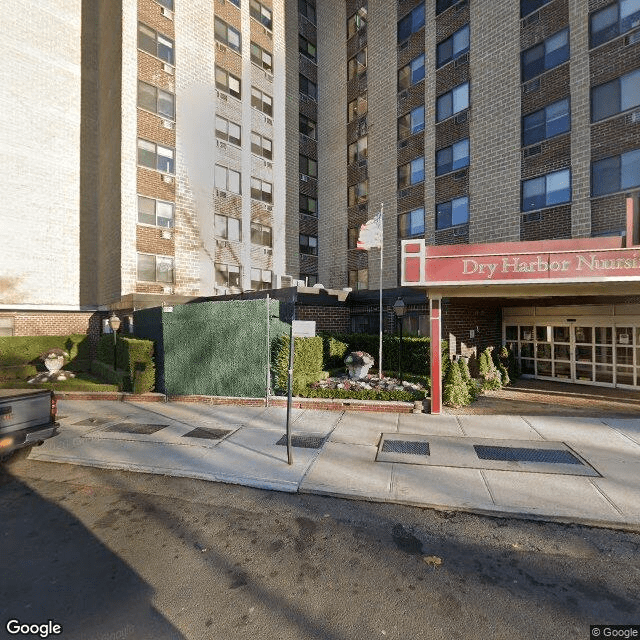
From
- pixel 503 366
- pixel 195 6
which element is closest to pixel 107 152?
pixel 195 6

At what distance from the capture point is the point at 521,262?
10.2 metres

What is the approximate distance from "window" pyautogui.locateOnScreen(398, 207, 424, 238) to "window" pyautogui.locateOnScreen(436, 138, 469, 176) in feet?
8.78

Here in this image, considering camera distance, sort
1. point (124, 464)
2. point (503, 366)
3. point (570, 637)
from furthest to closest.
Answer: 1. point (503, 366)
2. point (124, 464)
3. point (570, 637)

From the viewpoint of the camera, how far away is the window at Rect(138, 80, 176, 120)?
2148cm

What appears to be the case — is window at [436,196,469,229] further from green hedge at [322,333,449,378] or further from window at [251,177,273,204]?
window at [251,177,273,204]

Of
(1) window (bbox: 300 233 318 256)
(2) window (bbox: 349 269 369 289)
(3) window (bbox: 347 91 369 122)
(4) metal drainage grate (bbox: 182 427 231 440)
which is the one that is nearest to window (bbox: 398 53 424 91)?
(3) window (bbox: 347 91 369 122)

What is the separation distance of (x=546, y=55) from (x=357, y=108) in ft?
43.3

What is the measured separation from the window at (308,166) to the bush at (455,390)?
917 inches

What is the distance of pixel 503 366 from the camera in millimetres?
16031

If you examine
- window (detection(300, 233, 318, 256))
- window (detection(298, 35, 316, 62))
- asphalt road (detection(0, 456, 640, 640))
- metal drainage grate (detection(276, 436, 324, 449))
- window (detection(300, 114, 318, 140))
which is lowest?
asphalt road (detection(0, 456, 640, 640))

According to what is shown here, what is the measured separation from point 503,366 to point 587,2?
17.5 m

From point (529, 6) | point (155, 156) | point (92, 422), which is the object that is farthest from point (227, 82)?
point (92, 422)

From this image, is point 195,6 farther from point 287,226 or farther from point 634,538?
point 634,538

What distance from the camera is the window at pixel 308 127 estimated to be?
30.3m
